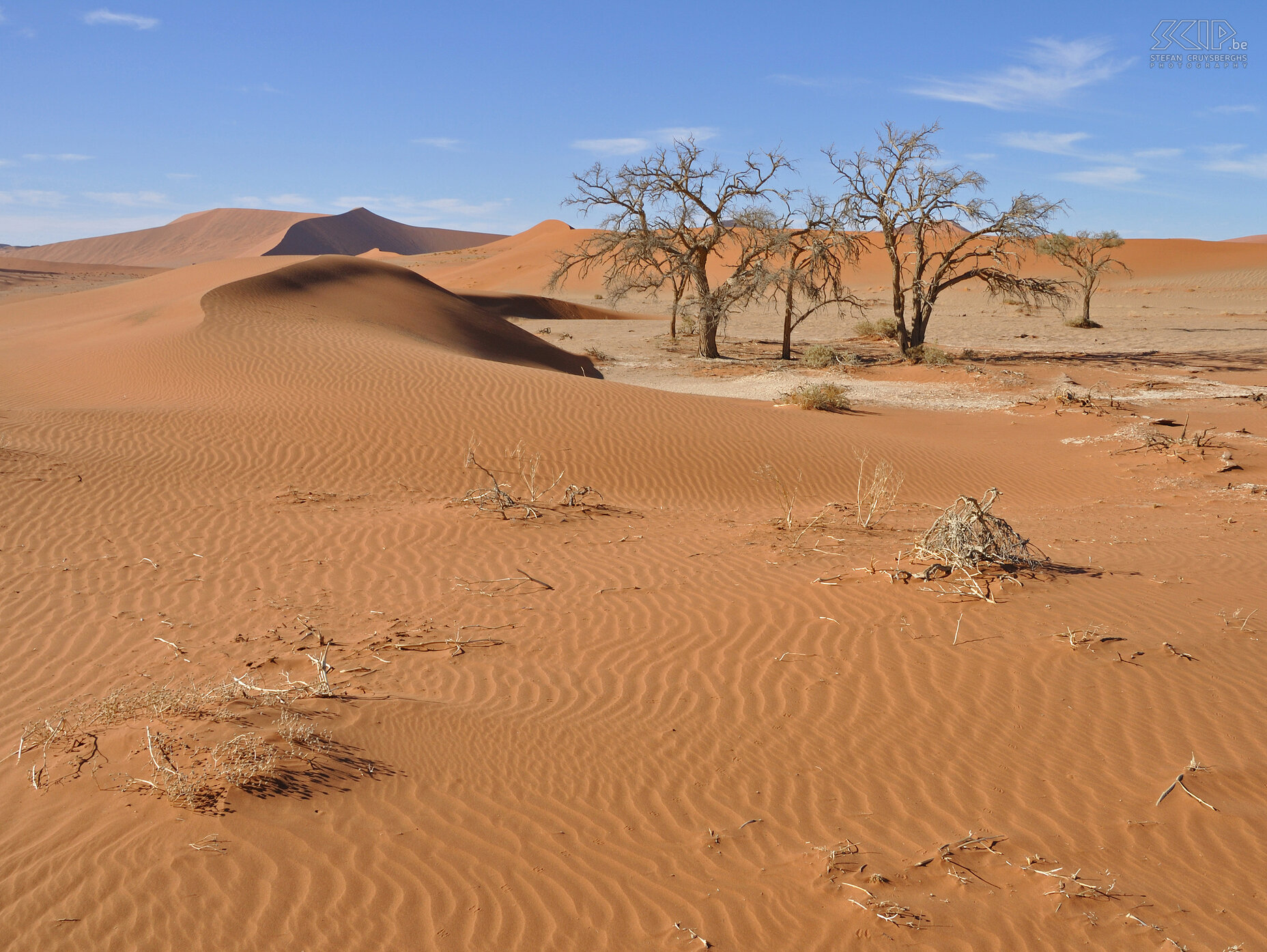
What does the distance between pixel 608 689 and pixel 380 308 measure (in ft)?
60.1

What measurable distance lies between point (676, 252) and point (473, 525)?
18615mm

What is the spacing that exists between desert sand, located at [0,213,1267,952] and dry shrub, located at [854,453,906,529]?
24 centimetres

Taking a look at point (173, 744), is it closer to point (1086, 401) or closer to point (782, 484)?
point (782, 484)

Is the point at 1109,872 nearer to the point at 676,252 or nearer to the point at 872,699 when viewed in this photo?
the point at 872,699

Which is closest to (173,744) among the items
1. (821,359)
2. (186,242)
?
(821,359)

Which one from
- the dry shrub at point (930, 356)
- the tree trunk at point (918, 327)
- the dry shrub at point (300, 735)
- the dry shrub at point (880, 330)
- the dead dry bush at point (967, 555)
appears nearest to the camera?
the dry shrub at point (300, 735)

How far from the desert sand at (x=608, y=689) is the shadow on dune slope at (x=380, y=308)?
6.63 metres

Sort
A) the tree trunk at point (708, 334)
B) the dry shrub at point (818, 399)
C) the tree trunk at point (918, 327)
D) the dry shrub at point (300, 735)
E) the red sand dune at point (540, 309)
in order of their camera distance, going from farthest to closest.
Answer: the red sand dune at point (540, 309)
the tree trunk at point (708, 334)
the tree trunk at point (918, 327)
the dry shrub at point (818, 399)
the dry shrub at point (300, 735)

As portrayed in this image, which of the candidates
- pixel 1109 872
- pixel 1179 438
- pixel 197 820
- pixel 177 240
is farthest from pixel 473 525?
pixel 177 240

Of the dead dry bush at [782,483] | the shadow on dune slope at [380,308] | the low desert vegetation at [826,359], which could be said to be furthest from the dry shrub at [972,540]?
the low desert vegetation at [826,359]

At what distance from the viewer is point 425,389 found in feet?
46.7

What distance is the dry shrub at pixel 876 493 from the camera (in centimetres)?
872

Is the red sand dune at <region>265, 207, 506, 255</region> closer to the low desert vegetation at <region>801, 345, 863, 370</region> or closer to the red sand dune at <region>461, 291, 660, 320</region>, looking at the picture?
the red sand dune at <region>461, 291, 660, 320</region>

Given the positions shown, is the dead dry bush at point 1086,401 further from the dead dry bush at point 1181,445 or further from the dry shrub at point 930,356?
the dry shrub at point 930,356
